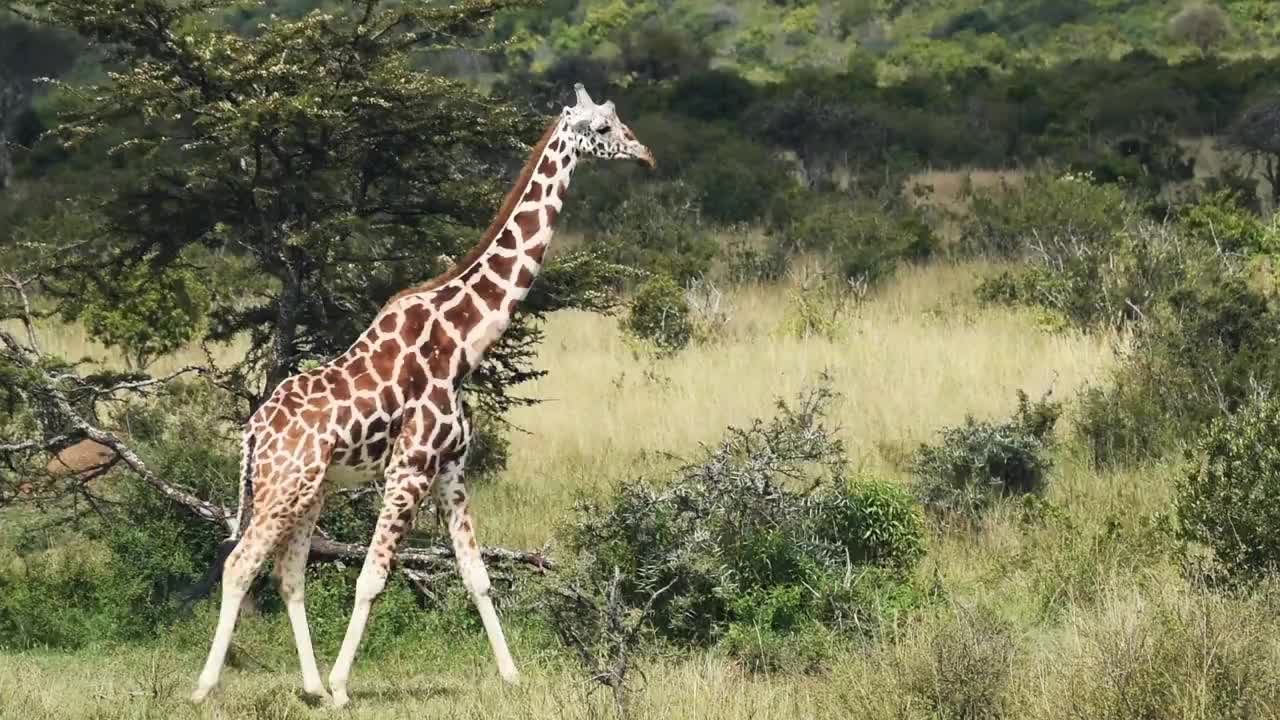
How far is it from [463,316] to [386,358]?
0.41 metres

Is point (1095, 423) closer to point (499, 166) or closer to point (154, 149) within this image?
point (499, 166)

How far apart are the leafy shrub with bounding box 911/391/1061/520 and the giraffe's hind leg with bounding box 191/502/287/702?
17.2ft

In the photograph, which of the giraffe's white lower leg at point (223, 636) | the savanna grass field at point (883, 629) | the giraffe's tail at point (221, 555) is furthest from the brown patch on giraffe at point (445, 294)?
the savanna grass field at point (883, 629)

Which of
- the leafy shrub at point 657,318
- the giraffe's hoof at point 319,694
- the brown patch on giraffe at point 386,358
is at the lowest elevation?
the leafy shrub at point 657,318

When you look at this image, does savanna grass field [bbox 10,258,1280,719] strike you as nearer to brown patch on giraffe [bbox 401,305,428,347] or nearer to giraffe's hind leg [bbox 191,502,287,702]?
giraffe's hind leg [bbox 191,502,287,702]

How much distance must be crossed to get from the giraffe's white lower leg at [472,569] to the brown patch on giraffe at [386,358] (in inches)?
24.5

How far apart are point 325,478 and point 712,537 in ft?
8.61

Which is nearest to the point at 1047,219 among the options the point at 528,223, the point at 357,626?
the point at 528,223

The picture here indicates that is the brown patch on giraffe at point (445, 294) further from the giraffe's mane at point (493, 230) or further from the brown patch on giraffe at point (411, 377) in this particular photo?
the brown patch on giraffe at point (411, 377)

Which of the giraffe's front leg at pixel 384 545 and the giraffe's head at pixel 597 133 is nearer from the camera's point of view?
the giraffe's front leg at pixel 384 545

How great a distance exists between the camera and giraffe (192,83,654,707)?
7531 mm

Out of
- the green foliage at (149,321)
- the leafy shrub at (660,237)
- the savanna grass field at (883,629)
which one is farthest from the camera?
the leafy shrub at (660,237)

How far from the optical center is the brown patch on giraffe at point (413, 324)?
7797 millimetres

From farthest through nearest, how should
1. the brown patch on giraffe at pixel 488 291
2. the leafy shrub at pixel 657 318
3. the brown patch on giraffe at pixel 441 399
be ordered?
the leafy shrub at pixel 657 318
the brown patch on giraffe at pixel 488 291
the brown patch on giraffe at pixel 441 399
